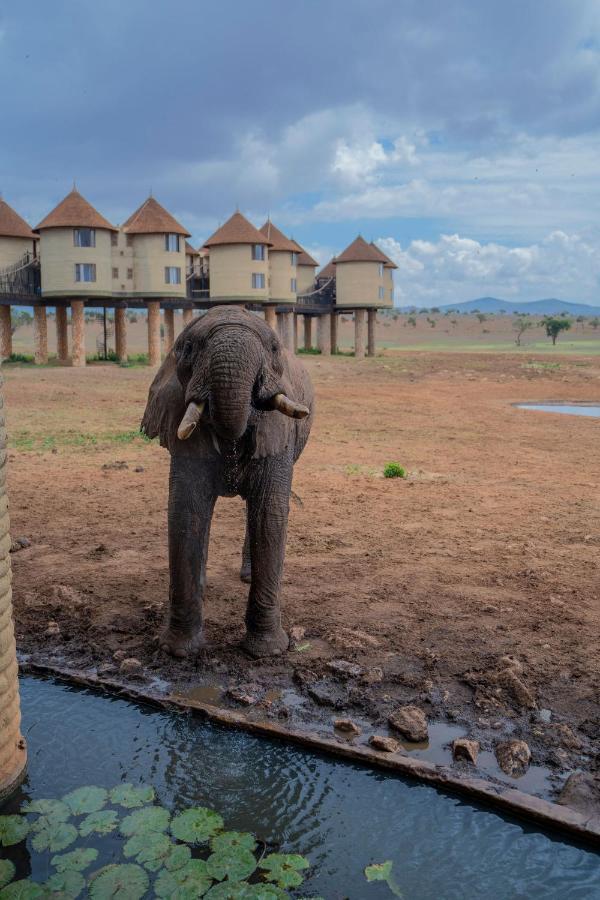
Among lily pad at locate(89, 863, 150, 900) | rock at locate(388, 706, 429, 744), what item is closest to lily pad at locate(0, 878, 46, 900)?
lily pad at locate(89, 863, 150, 900)

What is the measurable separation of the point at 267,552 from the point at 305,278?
45118mm

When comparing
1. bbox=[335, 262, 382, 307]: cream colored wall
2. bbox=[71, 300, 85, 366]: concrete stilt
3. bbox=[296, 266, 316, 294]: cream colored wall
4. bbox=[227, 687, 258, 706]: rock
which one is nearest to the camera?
bbox=[227, 687, 258, 706]: rock

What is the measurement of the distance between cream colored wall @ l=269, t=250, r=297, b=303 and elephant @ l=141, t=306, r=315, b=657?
3710cm

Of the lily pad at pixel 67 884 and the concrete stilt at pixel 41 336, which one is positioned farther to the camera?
the concrete stilt at pixel 41 336

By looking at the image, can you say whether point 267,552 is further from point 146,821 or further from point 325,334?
point 325,334

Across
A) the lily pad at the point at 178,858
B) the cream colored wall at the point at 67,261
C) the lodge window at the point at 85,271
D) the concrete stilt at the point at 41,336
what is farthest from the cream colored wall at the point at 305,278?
the lily pad at the point at 178,858

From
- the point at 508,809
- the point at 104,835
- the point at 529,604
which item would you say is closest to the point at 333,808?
the point at 508,809

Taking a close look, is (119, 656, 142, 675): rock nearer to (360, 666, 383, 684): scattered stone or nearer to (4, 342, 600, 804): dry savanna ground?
(4, 342, 600, 804): dry savanna ground

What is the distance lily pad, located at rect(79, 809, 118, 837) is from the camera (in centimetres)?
428

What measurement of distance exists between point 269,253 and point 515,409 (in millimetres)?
23796

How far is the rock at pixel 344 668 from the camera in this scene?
5875mm

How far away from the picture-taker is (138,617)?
6.86m

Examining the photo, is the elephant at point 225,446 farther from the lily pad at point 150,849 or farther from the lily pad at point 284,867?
the lily pad at point 284,867

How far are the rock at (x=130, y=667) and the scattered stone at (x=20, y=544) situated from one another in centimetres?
298
